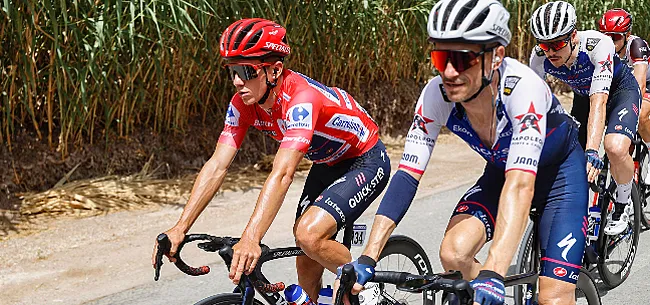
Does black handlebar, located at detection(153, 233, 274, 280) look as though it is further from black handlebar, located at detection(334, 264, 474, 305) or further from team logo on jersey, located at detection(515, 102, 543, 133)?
team logo on jersey, located at detection(515, 102, 543, 133)

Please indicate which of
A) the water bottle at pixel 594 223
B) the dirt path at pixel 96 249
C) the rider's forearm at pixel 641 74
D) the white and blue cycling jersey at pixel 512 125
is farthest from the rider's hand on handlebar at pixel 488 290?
the rider's forearm at pixel 641 74

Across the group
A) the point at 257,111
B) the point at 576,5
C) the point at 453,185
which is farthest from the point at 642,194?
the point at 576,5

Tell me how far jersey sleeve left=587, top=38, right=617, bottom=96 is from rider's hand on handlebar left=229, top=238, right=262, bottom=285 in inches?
114

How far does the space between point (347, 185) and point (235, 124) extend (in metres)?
0.64

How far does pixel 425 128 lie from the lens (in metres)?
3.56

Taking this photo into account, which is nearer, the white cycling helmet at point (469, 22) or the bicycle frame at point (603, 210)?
the white cycling helmet at point (469, 22)

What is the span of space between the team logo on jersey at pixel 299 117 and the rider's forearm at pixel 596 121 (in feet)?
6.53

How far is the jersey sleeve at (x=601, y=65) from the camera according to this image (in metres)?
5.41

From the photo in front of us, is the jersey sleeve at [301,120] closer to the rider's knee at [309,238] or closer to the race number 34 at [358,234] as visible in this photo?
the rider's knee at [309,238]

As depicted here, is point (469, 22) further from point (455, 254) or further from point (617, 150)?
point (617, 150)

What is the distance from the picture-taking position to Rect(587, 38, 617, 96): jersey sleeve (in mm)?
5410

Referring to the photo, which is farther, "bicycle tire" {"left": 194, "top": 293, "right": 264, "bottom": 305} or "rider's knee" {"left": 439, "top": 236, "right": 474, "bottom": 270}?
"rider's knee" {"left": 439, "top": 236, "right": 474, "bottom": 270}

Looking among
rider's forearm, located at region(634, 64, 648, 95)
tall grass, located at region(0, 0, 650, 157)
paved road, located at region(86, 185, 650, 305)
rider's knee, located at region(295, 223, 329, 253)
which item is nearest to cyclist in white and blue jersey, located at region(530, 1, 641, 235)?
paved road, located at region(86, 185, 650, 305)

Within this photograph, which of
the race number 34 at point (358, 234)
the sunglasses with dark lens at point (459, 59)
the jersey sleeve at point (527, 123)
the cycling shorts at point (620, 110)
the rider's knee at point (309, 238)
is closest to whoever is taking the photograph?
the sunglasses with dark lens at point (459, 59)
